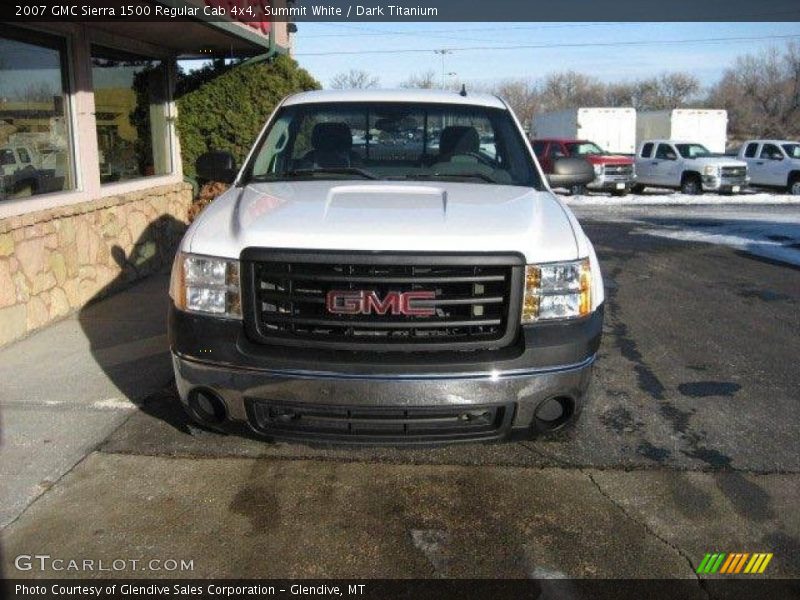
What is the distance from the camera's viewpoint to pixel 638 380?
5066mm

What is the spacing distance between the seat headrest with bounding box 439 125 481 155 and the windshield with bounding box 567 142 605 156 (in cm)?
1828

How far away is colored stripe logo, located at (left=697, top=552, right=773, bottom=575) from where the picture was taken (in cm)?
291

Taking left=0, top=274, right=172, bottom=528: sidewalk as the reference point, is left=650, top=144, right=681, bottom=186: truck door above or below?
above

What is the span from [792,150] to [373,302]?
23593mm

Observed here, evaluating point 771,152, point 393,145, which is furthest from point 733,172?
point 393,145

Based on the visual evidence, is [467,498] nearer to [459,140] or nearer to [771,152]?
[459,140]

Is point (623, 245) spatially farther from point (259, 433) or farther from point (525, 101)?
point (525, 101)

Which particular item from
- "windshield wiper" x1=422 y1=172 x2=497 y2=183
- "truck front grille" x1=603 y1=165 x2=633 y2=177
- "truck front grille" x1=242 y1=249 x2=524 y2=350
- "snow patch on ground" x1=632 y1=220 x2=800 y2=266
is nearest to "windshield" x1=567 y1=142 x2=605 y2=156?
"truck front grille" x1=603 y1=165 x2=633 y2=177

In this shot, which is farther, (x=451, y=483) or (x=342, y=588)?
(x=451, y=483)

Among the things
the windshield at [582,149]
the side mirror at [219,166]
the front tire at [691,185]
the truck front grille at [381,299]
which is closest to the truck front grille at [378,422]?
the truck front grille at [381,299]

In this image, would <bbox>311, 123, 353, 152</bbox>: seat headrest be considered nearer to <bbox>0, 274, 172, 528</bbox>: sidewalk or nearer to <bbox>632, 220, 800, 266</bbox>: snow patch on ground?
<bbox>0, 274, 172, 528</bbox>: sidewalk

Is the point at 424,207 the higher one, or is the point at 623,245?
the point at 424,207

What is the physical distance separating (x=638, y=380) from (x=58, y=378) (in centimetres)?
398

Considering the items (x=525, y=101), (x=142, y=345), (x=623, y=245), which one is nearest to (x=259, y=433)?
(x=142, y=345)
